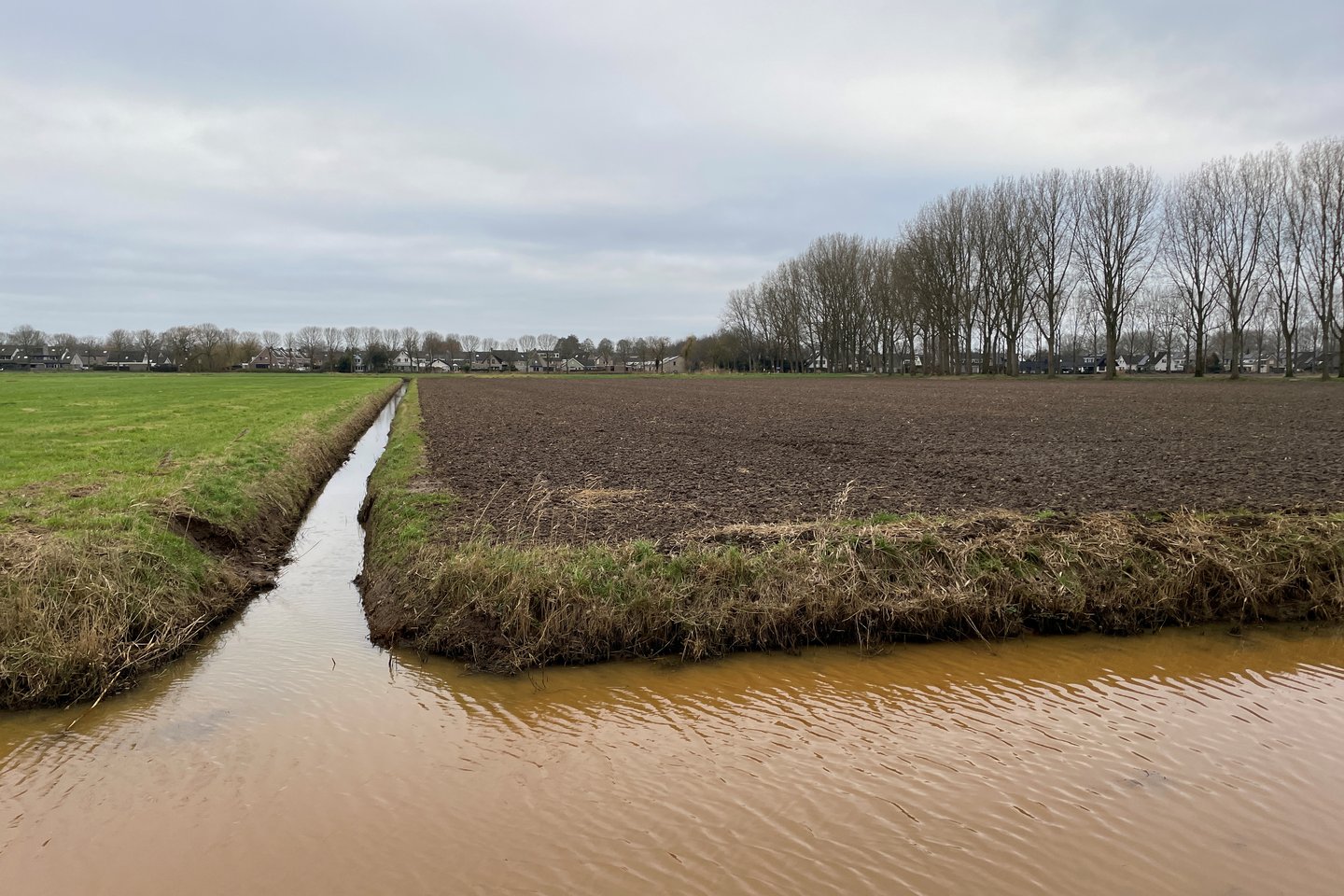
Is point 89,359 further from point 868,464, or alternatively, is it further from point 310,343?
point 868,464

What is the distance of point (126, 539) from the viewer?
10500 millimetres

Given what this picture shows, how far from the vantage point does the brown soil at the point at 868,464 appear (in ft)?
41.7

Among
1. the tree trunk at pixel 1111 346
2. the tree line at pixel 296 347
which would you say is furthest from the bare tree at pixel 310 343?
the tree trunk at pixel 1111 346

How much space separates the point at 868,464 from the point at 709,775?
12.7 m

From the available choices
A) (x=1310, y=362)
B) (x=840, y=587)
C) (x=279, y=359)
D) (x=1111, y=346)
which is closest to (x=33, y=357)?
(x=279, y=359)

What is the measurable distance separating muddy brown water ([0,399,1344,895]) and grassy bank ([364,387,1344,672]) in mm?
374

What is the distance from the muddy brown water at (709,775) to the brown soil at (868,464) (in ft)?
11.8

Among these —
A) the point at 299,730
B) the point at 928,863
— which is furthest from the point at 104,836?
the point at 928,863

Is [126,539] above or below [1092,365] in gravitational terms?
below

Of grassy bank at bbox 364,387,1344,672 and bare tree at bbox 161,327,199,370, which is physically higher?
bare tree at bbox 161,327,199,370

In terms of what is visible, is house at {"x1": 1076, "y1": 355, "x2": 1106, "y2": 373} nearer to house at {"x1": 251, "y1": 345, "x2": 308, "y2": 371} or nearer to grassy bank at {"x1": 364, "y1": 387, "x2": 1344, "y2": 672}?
grassy bank at {"x1": 364, "y1": 387, "x2": 1344, "y2": 672}

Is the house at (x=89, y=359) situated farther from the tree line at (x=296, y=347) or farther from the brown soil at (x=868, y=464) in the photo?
the brown soil at (x=868, y=464)

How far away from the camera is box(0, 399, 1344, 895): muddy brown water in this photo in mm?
5230

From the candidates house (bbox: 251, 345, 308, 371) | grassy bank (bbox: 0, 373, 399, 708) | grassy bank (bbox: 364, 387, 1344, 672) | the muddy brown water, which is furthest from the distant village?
the muddy brown water
